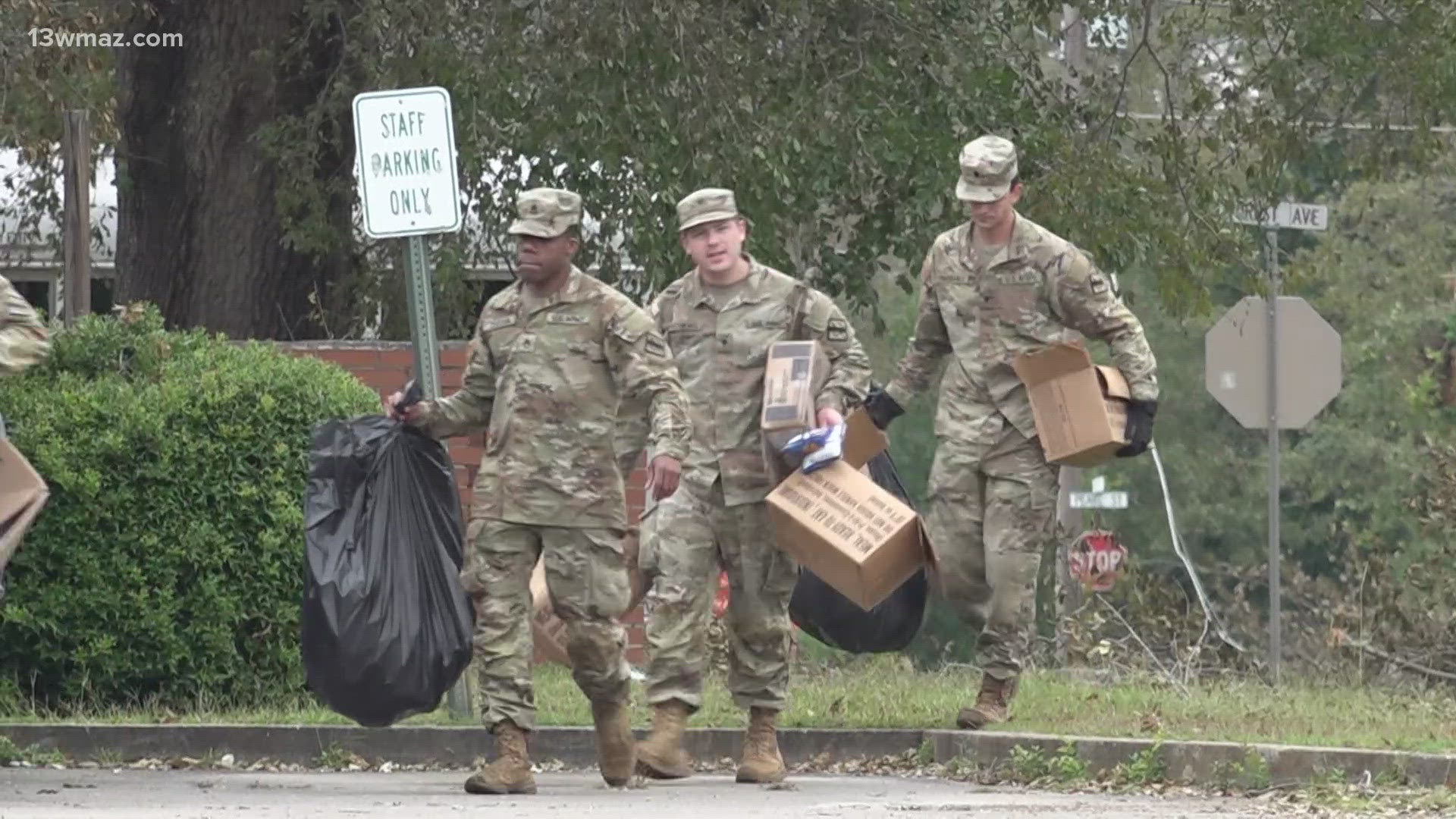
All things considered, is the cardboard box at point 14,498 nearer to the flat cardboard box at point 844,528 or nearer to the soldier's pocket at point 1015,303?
the flat cardboard box at point 844,528

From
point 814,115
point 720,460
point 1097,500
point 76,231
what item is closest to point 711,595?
point 720,460

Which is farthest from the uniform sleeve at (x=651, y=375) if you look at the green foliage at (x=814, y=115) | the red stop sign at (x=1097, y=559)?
the red stop sign at (x=1097, y=559)

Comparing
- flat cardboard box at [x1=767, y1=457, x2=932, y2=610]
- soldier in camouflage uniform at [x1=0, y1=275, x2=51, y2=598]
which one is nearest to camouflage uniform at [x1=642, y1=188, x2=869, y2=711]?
flat cardboard box at [x1=767, y1=457, x2=932, y2=610]

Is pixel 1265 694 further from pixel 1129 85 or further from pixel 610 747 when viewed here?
pixel 1129 85

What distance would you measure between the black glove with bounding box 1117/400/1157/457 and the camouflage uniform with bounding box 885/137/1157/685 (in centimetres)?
4

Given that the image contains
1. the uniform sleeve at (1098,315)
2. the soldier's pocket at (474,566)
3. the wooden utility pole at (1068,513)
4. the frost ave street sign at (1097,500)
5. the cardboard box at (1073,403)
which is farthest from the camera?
Result: the frost ave street sign at (1097,500)

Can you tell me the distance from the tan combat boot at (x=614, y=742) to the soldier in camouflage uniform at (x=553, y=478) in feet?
0.09

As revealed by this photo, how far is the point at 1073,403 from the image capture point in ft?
31.6

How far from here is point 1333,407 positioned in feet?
147

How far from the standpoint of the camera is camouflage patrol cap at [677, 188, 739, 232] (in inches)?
357

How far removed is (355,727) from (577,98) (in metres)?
3.74

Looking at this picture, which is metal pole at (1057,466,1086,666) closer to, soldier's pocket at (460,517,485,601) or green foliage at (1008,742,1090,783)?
green foliage at (1008,742,1090,783)

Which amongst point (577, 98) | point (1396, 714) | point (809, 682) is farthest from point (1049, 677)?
point (577, 98)

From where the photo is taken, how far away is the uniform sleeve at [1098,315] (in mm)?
9805
